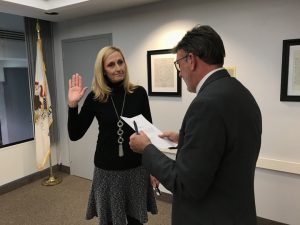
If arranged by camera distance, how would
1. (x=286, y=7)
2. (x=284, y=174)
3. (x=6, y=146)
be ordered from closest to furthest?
1. (x=286, y=7)
2. (x=284, y=174)
3. (x=6, y=146)

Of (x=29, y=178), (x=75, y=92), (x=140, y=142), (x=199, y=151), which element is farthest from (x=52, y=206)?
(x=199, y=151)

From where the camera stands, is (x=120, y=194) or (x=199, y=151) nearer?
(x=199, y=151)

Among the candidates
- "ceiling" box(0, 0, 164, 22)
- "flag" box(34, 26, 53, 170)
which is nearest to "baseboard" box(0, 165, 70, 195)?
"flag" box(34, 26, 53, 170)

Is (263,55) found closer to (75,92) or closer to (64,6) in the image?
(75,92)

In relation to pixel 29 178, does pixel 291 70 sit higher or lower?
higher

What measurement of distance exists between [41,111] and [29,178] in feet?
3.25

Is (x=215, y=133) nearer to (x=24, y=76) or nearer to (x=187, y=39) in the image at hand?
(x=187, y=39)

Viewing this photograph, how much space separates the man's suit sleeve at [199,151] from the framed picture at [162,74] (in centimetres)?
196

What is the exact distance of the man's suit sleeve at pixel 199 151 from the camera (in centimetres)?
84

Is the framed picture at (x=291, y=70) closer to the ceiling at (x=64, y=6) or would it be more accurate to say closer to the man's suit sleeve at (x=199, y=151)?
the ceiling at (x=64, y=6)

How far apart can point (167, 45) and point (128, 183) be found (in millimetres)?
1677

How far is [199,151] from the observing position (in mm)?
844

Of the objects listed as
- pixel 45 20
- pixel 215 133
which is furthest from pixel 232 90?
pixel 45 20

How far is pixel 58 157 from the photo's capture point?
4.08m
